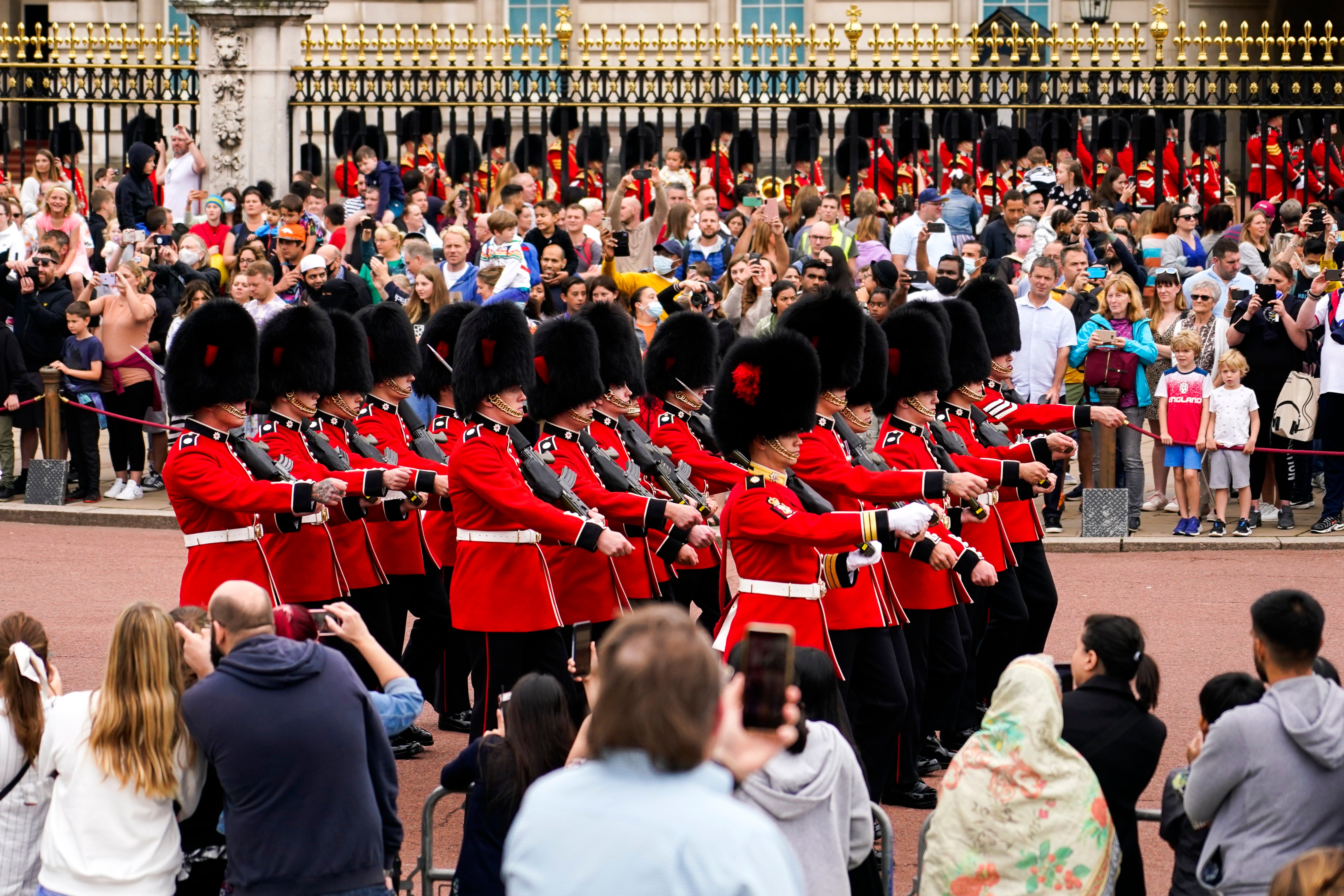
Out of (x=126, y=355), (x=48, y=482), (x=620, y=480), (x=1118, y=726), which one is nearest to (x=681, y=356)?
(x=620, y=480)

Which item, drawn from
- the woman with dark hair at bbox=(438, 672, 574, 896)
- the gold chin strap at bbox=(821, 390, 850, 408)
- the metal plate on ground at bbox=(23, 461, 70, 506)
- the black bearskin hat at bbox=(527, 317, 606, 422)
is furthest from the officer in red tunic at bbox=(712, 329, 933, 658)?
the metal plate on ground at bbox=(23, 461, 70, 506)

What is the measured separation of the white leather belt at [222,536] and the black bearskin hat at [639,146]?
852 cm

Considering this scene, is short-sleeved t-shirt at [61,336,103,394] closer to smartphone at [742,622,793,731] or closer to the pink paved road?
the pink paved road

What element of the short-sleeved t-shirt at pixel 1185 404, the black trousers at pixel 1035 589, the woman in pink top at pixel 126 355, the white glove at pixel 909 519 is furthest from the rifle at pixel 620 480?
the woman in pink top at pixel 126 355

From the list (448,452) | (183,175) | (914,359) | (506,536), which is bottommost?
(506,536)

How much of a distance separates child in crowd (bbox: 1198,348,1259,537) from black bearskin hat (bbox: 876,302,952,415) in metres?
3.77

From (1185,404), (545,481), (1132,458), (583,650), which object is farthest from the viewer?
(1132,458)

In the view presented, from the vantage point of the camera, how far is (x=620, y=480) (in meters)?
6.34

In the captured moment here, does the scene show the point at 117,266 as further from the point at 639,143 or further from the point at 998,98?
the point at 998,98

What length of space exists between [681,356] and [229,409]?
1870mm

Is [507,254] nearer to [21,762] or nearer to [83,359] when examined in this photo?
[83,359]

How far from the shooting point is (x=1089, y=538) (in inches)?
401

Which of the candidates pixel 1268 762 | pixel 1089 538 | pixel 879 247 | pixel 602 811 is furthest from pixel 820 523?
pixel 879 247

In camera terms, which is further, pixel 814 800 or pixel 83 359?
pixel 83 359
